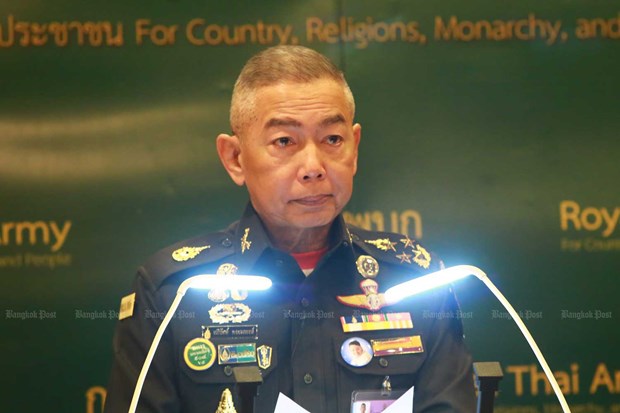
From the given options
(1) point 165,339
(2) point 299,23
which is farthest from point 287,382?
(2) point 299,23

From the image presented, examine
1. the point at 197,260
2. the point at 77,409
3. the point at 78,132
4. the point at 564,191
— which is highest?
the point at 78,132

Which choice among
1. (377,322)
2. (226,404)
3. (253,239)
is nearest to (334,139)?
(253,239)

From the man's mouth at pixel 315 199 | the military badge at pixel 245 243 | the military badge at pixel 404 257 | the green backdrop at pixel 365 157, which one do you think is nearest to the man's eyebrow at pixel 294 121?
the man's mouth at pixel 315 199

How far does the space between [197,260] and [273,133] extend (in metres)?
0.36

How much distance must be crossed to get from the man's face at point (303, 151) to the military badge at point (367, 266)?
0.15 metres

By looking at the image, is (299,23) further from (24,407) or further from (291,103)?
(24,407)

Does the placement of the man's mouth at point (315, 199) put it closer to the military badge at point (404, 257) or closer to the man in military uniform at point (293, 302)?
the man in military uniform at point (293, 302)

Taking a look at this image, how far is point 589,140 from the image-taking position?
3186mm

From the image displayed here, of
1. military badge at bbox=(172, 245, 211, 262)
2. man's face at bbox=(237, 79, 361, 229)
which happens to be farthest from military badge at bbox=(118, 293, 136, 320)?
man's face at bbox=(237, 79, 361, 229)

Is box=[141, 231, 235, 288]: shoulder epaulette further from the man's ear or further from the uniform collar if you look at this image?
the man's ear

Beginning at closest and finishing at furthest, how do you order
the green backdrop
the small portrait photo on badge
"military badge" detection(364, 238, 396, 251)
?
the small portrait photo on badge
"military badge" detection(364, 238, 396, 251)
the green backdrop

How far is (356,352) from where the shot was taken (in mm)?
2193

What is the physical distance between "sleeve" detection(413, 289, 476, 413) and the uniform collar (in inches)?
11.6

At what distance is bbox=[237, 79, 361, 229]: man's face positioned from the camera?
2.20 metres
